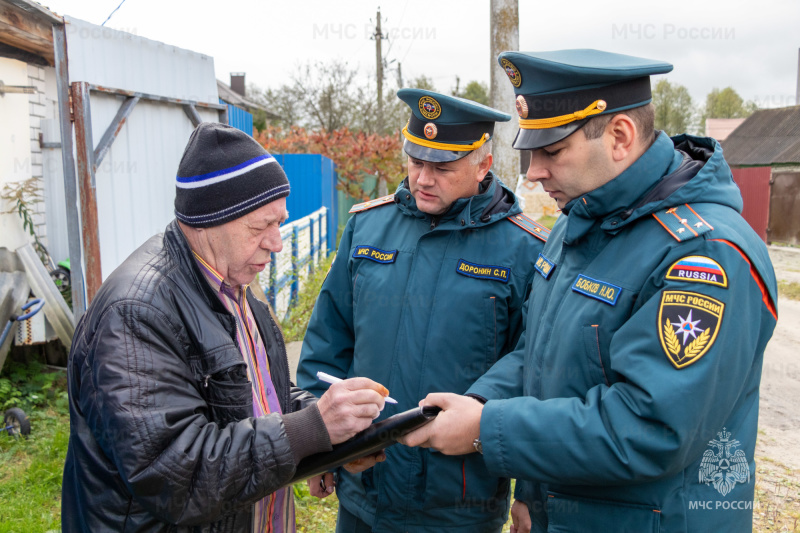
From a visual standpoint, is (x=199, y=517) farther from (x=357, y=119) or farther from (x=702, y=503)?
(x=357, y=119)

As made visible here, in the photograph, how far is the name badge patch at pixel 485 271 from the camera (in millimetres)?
2398

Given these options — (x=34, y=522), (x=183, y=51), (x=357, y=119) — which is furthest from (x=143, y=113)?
(x=357, y=119)

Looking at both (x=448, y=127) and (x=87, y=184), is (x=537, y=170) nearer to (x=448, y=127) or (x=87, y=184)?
(x=448, y=127)

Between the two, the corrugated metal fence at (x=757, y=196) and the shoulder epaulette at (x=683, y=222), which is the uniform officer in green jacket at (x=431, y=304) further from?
the corrugated metal fence at (x=757, y=196)

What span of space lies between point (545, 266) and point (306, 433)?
974 millimetres

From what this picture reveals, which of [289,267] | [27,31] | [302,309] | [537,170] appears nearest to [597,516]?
[537,170]

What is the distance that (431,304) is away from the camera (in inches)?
94.5

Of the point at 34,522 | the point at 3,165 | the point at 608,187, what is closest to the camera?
the point at 608,187

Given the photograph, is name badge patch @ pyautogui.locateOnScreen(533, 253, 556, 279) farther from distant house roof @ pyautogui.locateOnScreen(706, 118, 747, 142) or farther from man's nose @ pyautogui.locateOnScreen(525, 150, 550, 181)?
distant house roof @ pyautogui.locateOnScreen(706, 118, 747, 142)

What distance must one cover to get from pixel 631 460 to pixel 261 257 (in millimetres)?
1168

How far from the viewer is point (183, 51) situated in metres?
5.24

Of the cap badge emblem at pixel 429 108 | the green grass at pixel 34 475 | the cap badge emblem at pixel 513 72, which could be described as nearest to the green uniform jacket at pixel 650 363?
the cap badge emblem at pixel 513 72

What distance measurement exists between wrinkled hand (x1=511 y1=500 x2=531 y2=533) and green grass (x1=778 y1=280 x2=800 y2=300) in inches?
426

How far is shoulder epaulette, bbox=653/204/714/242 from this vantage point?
5.16 feet
